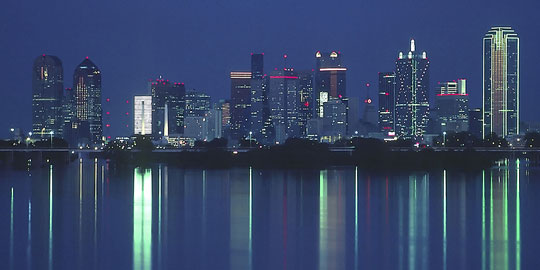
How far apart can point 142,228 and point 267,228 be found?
441cm

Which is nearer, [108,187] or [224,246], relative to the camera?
[224,246]

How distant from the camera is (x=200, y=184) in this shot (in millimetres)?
49844

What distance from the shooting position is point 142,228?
2730cm

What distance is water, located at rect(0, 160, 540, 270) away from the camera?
2139 cm

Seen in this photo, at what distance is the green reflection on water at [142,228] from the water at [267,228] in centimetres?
4

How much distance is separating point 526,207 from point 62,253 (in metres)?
23.1

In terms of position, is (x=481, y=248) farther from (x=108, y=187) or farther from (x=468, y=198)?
(x=108, y=187)

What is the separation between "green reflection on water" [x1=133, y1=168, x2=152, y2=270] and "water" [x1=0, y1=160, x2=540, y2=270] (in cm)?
4

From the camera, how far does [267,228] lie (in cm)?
2742

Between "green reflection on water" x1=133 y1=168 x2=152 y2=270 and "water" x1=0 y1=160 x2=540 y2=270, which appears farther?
"water" x1=0 y1=160 x2=540 y2=270

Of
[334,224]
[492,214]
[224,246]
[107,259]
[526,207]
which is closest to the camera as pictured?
[107,259]

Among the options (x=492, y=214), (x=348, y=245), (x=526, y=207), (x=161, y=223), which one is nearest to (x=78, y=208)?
(x=161, y=223)

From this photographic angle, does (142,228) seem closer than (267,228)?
Yes

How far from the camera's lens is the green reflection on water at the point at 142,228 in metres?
21.3
